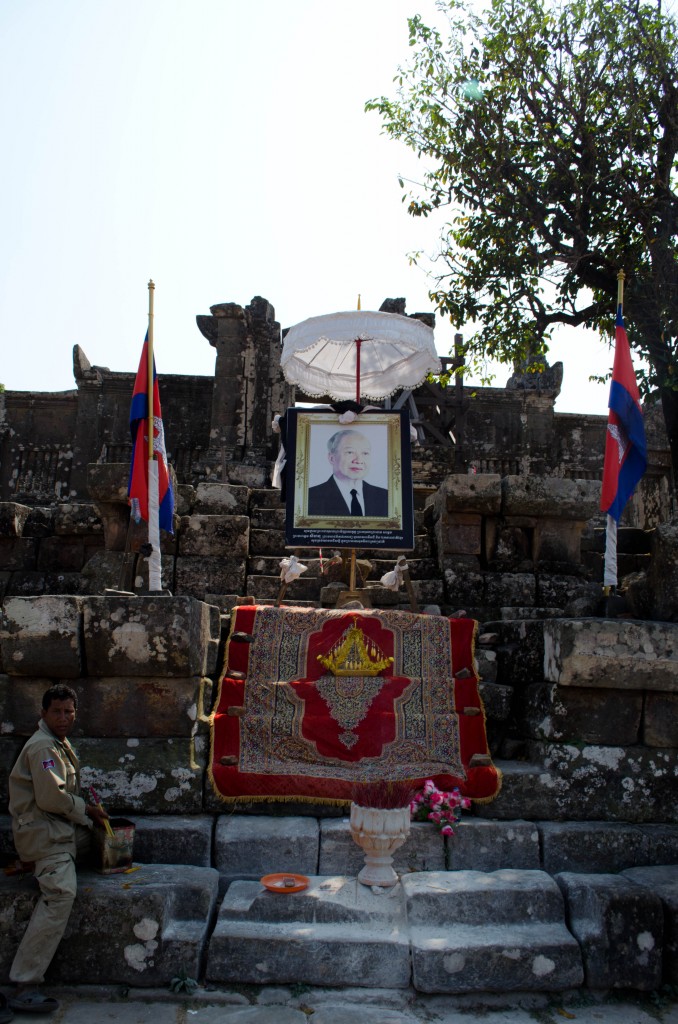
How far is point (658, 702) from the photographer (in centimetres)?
495

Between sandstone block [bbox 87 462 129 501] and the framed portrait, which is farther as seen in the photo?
sandstone block [bbox 87 462 129 501]

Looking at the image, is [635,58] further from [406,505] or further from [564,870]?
[564,870]

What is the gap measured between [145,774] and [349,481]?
301 centimetres

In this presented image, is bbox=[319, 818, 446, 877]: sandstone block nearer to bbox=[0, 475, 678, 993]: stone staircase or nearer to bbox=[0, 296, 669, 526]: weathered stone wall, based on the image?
bbox=[0, 475, 678, 993]: stone staircase

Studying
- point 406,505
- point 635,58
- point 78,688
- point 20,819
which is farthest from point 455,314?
point 20,819

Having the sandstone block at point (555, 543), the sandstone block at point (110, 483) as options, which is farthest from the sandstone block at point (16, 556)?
the sandstone block at point (555, 543)

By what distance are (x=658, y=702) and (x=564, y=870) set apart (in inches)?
46.0

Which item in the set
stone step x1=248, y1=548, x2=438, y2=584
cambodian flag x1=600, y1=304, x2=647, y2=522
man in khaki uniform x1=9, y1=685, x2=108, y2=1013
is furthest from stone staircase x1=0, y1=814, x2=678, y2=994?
stone step x1=248, y1=548, x2=438, y2=584

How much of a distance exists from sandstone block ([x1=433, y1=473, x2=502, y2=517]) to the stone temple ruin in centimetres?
2

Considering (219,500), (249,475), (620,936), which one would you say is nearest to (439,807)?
(620,936)

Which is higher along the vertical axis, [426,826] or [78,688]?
[78,688]

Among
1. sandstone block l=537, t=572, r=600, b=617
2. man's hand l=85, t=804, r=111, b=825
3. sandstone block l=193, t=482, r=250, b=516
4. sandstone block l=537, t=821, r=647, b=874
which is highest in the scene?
sandstone block l=193, t=482, r=250, b=516

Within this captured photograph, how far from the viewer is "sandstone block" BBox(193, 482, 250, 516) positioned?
28.4 feet

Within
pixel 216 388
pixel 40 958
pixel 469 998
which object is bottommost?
pixel 469 998
